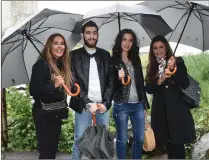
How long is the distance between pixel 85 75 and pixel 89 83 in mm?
98

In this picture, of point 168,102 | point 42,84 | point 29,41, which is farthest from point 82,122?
point 29,41

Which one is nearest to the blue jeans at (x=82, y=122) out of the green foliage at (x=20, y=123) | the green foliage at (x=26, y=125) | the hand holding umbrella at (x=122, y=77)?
the hand holding umbrella at (x=122, y=77)

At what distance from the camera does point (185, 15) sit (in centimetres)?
459

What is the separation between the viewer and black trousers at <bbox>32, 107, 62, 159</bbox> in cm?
344

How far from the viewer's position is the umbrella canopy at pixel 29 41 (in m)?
4.02

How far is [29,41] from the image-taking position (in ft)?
13.9

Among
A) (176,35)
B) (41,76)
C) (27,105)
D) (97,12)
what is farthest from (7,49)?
(176,35)

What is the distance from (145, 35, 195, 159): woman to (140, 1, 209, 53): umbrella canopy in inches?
23.1

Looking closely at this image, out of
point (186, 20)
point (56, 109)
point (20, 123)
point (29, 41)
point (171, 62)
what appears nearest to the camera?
point (56, 109)

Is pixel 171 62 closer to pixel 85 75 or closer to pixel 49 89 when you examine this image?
pixel 85 75

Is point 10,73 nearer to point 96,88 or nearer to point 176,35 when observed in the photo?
point 96,88

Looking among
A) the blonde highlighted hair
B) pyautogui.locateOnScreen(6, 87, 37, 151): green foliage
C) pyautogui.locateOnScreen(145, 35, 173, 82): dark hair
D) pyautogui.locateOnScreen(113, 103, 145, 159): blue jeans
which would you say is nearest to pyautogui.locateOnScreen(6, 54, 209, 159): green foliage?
pyautogui.locateOnScreen(6, 87, 37, 151): green foliage

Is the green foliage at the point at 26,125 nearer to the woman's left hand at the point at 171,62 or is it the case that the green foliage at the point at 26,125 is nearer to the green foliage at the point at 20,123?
the green foliage at the point at 20,123

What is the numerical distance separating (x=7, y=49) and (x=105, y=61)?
3.97 ft
